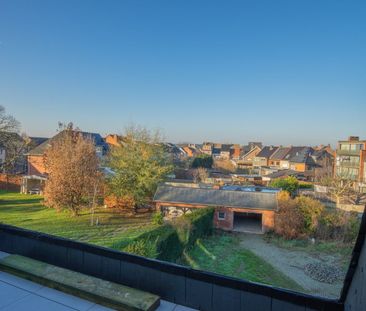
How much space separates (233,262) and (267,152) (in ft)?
128

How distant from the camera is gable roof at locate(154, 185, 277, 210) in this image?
14.6 meters

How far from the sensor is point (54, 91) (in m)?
12.7

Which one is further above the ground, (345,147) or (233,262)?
(345,147)

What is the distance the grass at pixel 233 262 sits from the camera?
884 cm

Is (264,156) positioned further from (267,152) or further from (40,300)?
(40,300)

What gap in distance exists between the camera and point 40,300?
2.27m

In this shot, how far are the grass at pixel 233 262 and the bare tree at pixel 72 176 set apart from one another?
6.72m

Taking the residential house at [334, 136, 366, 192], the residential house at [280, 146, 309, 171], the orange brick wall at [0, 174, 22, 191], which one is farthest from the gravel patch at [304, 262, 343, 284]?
the residential house at [280, 146, 309, 171]

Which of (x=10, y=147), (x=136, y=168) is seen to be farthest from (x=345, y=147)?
(x=10, y=147)

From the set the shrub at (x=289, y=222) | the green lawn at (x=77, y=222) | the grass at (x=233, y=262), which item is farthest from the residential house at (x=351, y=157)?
the green lawn at (x=77, y=222)

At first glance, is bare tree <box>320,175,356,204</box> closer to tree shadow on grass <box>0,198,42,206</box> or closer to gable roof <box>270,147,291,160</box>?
gable roof <box>270,147,291,160</box>

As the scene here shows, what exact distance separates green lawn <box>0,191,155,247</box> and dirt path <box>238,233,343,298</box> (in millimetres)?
5428

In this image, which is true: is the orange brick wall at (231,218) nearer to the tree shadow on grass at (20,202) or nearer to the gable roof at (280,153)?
the tree shadow on grass at (20,202)

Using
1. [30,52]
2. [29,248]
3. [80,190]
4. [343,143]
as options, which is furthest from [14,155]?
[343,143]
